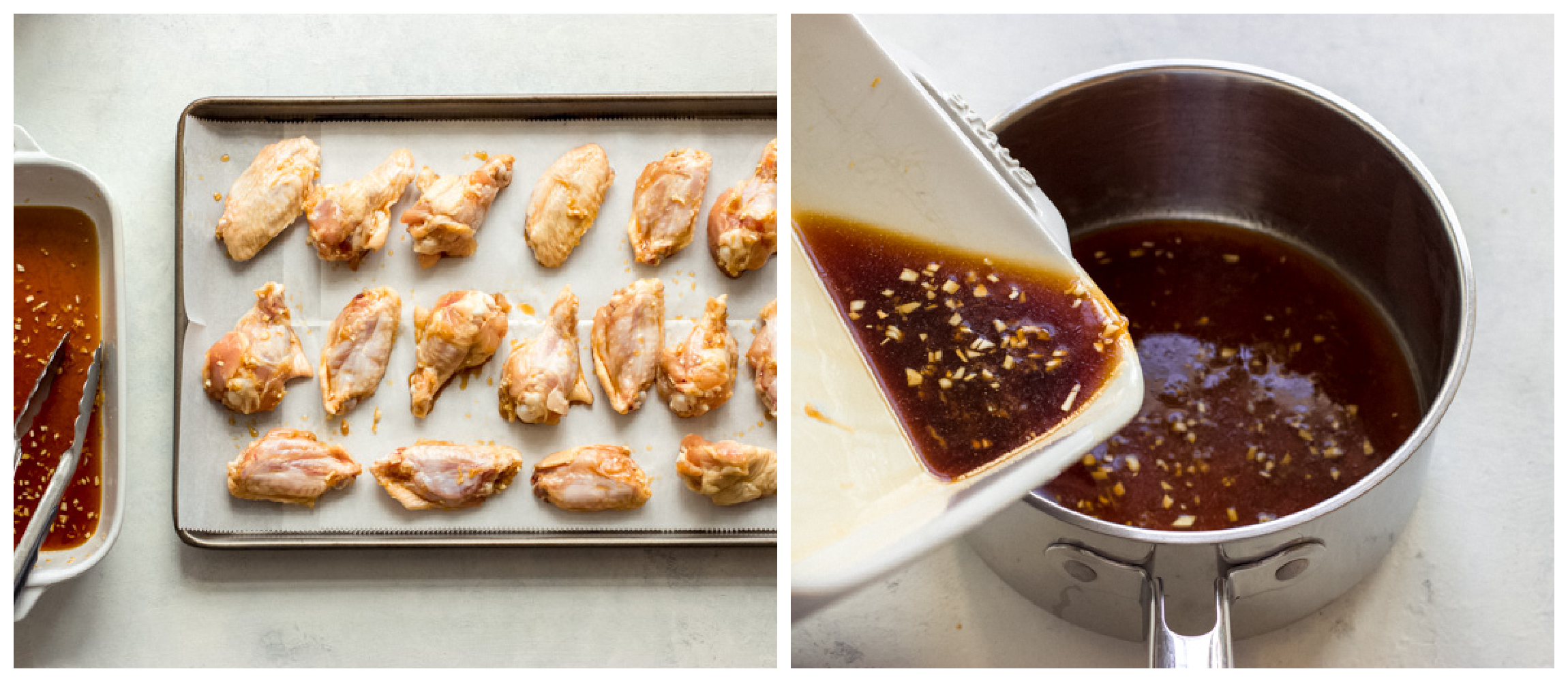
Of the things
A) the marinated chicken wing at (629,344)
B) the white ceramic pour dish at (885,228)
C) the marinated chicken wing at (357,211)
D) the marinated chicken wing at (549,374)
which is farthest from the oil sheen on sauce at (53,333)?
the white ceramic pour dish at (885,228)

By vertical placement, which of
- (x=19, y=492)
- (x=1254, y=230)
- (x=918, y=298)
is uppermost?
(x=1254, y=230)

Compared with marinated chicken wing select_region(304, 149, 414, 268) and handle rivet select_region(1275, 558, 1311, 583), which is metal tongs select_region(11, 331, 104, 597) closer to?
marinated chicken wing select_region(304, 149, 414, 268)

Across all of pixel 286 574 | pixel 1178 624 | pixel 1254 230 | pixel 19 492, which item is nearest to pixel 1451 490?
pixel 1254 230

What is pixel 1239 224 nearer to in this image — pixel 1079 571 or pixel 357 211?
pixel 1079 571

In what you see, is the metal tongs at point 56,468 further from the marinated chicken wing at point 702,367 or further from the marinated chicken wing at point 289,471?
the marinated chicken wing at point 702,367

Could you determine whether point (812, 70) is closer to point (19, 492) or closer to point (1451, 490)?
point (1451, 490)
